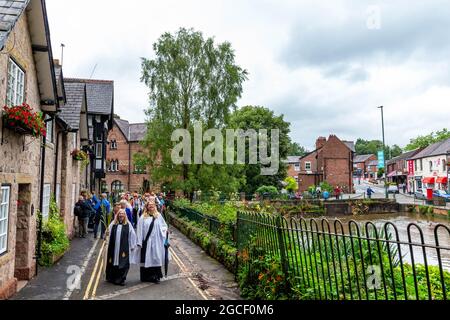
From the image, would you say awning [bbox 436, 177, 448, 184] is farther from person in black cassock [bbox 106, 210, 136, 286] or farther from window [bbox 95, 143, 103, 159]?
person in black cassock [bbox 106, 210, 136, 286]

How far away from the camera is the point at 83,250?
A: 41.9ft

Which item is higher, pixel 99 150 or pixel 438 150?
pixel 438 150

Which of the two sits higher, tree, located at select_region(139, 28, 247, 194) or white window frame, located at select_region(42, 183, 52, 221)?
tree, located at select_region(139, 28, 247, 194)

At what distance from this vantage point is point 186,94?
2900cm

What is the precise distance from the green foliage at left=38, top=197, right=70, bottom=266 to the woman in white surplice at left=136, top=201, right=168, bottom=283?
3.49 meters

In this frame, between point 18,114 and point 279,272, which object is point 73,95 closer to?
point 18,114

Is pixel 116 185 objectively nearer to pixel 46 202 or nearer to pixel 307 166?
pixel 307 166

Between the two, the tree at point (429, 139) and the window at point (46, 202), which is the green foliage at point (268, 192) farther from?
the tree at point (429, 139)

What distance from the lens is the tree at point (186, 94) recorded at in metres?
28.4

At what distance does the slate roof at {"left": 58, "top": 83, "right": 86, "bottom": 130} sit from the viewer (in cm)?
1488

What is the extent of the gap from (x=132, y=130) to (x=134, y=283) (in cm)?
4449

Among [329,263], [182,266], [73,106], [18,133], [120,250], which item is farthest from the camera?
[73,106]

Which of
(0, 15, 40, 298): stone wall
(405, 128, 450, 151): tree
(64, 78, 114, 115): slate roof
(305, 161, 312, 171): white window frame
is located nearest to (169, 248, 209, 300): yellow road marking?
(0, 15, 40, 298): stone wall

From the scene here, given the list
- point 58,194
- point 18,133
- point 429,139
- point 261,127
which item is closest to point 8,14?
point 18,133
